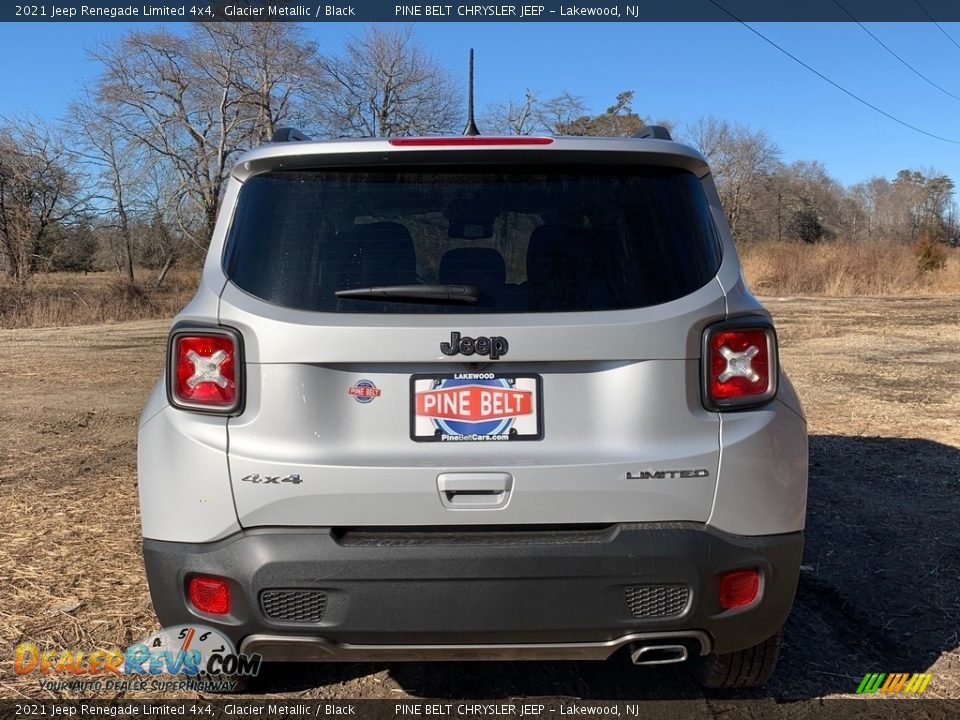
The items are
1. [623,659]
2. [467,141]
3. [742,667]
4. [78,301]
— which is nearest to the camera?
[467,141]

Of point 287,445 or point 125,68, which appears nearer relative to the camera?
point 287,445

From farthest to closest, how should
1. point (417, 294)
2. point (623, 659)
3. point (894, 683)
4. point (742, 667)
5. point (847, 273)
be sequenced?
point (847, 273)
point (623, 659)
point (894, 683)
point (742, 667)
point (417, 294)

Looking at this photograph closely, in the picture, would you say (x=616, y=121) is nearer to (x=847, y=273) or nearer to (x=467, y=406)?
(x=847, y=273)

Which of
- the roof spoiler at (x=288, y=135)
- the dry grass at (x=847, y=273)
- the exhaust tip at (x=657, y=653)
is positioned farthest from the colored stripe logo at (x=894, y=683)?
the dry grass at (x=847, y=273)

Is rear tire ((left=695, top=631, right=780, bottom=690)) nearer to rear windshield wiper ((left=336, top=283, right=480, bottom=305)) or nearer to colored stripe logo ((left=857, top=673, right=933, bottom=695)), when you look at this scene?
colored stripe logo ((left=857, top=673, right=933, bottom=695))

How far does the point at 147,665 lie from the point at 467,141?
232 centimetres

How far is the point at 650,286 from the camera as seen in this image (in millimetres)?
2500

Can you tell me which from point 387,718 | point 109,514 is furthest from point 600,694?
point 109,514

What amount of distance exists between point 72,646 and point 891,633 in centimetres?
340

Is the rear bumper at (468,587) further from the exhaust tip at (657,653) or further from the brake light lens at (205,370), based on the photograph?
the brake light lens at (205,370)

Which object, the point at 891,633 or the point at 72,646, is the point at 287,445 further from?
the point at 891,633

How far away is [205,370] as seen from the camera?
2.49 meters

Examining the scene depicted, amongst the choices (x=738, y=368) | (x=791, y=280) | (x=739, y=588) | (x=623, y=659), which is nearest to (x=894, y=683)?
(x=623, y=659)

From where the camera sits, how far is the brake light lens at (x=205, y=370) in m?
2.46
